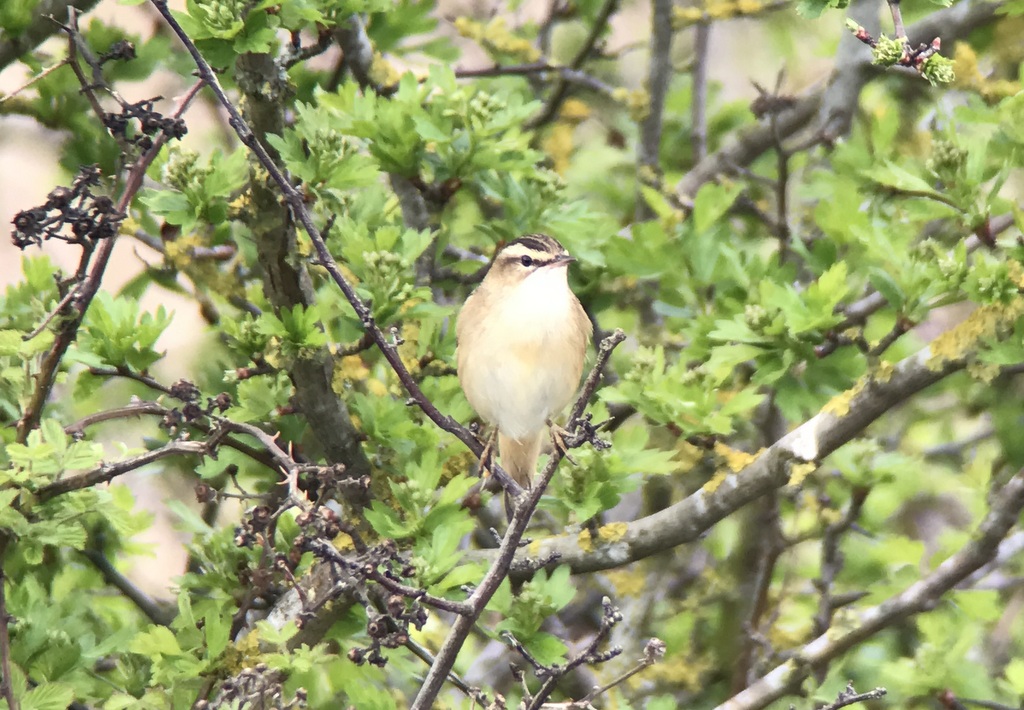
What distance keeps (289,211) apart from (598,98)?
2904 millimetres

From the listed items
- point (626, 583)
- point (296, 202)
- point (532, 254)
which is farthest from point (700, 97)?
point (296, 202)

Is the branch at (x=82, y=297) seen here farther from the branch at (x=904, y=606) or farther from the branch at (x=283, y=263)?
the branch at (x=904, y=606)

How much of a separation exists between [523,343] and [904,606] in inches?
50.0

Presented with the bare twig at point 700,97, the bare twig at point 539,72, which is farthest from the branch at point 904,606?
the bare twig at point 539,72

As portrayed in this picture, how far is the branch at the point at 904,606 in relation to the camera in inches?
129

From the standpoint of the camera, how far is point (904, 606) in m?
3.44

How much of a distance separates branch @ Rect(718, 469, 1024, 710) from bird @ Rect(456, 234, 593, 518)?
2.80ft

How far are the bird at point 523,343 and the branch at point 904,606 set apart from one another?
33.5 inches

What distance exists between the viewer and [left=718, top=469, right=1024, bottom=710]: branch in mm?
3287

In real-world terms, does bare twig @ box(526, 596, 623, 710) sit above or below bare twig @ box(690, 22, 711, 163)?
below

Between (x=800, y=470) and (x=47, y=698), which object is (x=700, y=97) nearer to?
(x=800, y=470)

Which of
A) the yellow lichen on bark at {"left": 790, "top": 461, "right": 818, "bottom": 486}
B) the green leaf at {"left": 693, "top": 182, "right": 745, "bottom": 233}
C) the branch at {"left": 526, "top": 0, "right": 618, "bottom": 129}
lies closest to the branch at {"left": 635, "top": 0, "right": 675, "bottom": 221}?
the branch at {"left": 526, "top": 0, "right": 618, "bottom": 129}

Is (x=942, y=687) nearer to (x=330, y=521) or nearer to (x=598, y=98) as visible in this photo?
(x=330, y=521)

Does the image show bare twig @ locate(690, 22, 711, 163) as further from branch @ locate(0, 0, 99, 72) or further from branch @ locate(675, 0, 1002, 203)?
branch @ locate(0, 0, 99, 72)
